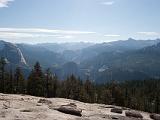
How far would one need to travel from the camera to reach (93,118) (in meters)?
41.6

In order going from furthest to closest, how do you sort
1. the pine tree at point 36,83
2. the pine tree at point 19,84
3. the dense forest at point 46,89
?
the pine tree at point 19,84 < the dense forest at point 46,89 < the pine tree at point 36,83

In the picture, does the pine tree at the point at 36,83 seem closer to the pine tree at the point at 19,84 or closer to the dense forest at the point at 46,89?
the dense forest at the point at 46,89

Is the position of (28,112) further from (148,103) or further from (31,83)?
(148,103)

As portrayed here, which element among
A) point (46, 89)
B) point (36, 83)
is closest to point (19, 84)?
point (46, 89)

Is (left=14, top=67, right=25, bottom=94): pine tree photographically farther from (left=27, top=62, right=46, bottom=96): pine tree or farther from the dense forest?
(left=27, top=62, right=46, bottom=96): pine tree

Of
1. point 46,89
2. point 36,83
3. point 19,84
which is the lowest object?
point 46,89

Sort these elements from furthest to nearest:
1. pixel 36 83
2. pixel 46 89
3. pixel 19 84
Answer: pixel 46 89 → pixel 19 84 → pixel 36 83

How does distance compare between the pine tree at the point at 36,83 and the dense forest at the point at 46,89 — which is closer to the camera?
the pine tree at the point at 36,83

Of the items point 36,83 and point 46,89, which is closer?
point 36,83

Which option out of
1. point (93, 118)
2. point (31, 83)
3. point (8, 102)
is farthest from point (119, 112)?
point (31, 83)

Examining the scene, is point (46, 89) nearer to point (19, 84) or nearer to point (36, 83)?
point (19, 84)

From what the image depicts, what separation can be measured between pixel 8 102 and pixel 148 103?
15203cm

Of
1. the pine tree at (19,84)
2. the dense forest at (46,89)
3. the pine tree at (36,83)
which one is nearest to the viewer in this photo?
the pine tree at (36,83)

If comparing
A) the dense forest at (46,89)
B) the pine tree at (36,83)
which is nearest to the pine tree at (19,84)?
the dense forest at (46,89)
